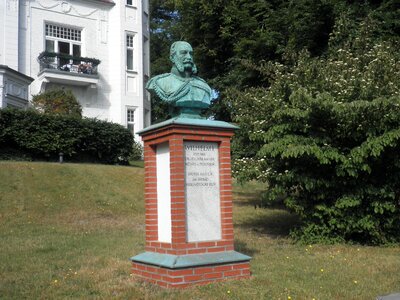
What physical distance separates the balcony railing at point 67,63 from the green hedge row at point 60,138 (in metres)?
7.51

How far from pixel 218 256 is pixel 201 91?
2.35 m

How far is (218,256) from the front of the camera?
6.86 m

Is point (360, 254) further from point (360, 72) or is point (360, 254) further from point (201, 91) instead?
point (201, 91)

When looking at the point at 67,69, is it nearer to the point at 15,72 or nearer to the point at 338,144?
the point at 15,72

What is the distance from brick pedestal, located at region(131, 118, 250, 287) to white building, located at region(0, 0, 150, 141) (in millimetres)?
20180

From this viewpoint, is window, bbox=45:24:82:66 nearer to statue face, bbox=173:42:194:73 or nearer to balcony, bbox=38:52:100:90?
balcony, bbox=38:52:100:90

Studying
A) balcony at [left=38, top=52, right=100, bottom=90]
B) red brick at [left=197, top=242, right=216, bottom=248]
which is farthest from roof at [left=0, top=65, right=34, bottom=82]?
red brick at [left=197, top=242, right=216, bottom=248]

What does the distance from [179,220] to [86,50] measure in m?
23.3

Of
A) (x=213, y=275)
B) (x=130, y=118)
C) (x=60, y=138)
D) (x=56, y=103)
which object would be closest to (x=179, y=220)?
(x=213, y=275)

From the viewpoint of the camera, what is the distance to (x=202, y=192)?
7.11 metres

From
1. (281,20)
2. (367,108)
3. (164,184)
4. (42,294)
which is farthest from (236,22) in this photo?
(42,294)

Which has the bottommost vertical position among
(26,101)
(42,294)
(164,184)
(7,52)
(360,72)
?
(42,294)

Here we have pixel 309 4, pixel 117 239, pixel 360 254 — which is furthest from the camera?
pixel 309 4

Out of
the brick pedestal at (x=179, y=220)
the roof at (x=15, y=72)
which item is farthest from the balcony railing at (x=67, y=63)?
the brick pedestal at (x=179, y=220)
